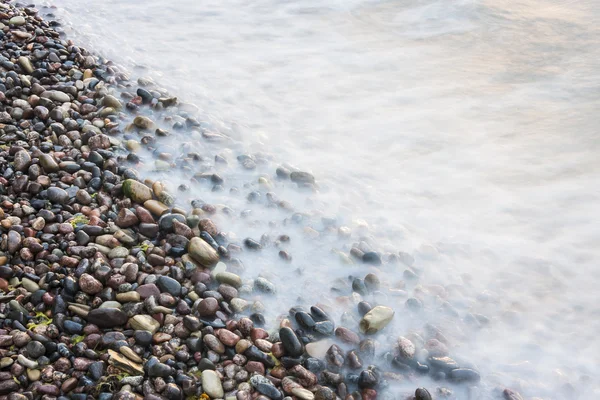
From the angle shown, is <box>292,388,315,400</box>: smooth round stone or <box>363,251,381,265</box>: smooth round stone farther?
<box>363,251,381,265</box>: smooth round stone

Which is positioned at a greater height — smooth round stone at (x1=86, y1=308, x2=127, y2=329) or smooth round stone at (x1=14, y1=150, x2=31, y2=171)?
smooth round stone at (x1=14, y1=150, x2=31, y2=171)

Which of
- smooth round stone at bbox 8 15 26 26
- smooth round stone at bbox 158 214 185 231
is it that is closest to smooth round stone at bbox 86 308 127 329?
smooth round stone at bbox 158 214 185 231

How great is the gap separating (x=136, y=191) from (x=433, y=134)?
8.68ft

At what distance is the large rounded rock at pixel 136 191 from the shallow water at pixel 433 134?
1.32 feet

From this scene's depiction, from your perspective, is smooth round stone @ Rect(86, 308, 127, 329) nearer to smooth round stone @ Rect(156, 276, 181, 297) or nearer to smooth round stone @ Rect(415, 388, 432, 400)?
smooth round stone @ Rect(156, 276, 181, 297)

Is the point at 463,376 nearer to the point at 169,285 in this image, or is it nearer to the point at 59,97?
the point at 169,285

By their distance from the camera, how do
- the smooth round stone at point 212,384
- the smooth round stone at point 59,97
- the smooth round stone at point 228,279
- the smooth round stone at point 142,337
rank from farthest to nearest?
the smooth round stone at point 59,97 → the smooth round stone at point 228,279 → the smooth round stone at point 142,337 → the smooth round stone at point 212,384

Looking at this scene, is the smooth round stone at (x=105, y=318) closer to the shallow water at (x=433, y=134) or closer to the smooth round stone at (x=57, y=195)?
the shallow water at (x=433, y=134)

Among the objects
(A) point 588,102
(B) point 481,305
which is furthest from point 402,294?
(A) point 588,102

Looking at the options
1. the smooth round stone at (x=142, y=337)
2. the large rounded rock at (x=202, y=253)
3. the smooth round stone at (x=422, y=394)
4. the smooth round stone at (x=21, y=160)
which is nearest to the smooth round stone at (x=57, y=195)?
the smooth round stone at (x=21, y=160)

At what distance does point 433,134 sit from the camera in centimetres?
444

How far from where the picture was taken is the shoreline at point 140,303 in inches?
86.8

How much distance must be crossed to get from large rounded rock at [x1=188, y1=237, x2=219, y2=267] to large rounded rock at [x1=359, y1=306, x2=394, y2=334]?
88 cm

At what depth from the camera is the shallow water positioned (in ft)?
9.16
